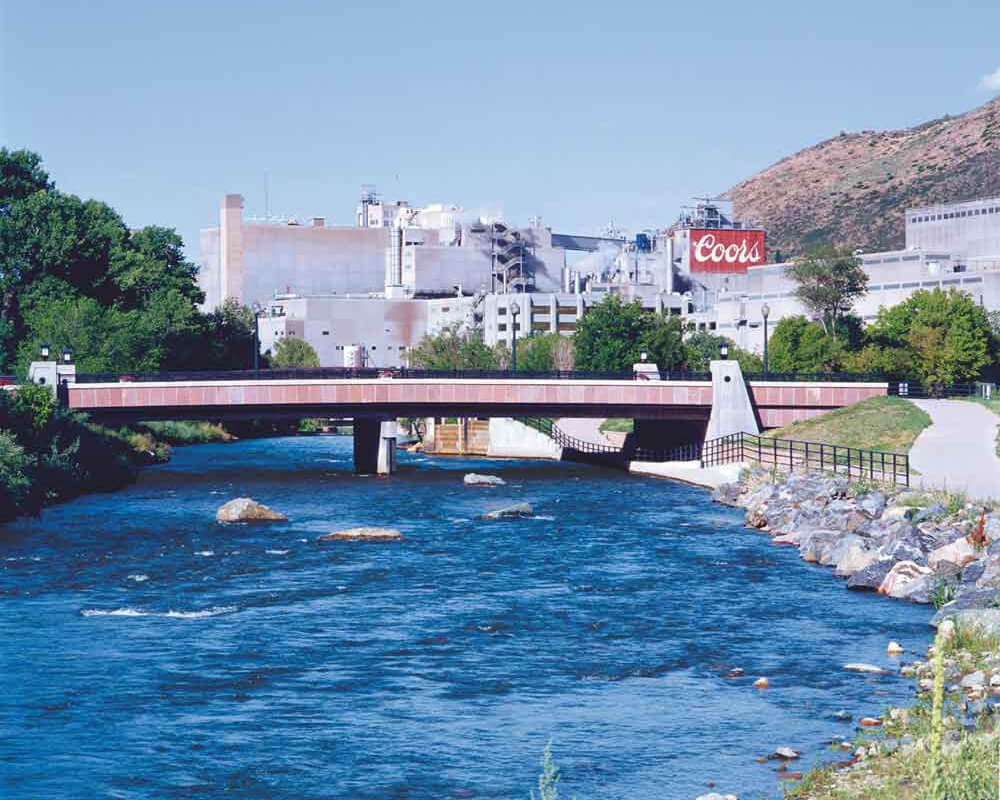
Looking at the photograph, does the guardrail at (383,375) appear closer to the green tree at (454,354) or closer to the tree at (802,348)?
the tree at (802,348)

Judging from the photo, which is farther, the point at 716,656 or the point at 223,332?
the point at 223,332

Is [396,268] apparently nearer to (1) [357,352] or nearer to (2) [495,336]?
(2) [495,336]

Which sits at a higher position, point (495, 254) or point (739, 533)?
point (495, 254)

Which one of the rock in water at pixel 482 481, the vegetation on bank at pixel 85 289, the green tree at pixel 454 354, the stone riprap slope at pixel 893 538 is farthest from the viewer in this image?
the green tree at pixel 454 354

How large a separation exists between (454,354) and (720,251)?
4963 cm

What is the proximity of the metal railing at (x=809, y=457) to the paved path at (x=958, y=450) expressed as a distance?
1.15 metres

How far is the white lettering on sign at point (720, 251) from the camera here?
18238 cm

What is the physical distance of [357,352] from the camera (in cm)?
15638

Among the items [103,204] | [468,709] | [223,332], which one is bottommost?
[468,709]

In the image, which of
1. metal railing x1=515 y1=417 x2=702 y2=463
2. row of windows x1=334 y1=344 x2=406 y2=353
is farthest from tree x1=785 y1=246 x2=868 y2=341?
row of windows x1=334 y1=344 x2=406 y2=353

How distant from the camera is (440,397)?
85.8 m

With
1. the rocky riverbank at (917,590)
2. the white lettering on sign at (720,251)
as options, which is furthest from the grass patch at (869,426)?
the white lettering on sign at (720,251)

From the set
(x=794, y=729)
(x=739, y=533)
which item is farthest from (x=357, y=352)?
(x=794, y=729)

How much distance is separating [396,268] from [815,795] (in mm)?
176779
